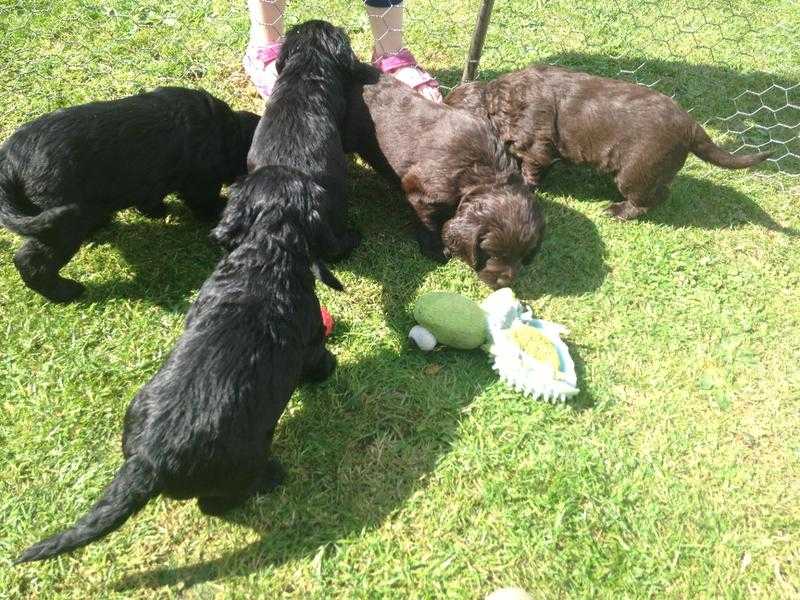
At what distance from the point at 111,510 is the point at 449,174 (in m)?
2.38

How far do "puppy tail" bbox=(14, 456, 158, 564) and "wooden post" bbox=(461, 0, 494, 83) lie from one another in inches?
141

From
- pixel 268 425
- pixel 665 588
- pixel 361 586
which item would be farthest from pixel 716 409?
pixel 268 425

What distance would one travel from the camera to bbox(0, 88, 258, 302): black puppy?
2754 mm

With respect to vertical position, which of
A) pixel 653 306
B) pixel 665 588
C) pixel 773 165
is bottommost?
pixel 665 588

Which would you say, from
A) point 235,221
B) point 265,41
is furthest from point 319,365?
point 265,41

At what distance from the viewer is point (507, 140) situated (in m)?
3.91

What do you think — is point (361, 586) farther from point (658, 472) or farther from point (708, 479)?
point (708, 479)

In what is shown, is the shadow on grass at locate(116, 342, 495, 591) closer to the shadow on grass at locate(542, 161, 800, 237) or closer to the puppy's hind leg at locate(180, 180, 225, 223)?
the puppy's hind leg at locate(180, 180, 225, 223)

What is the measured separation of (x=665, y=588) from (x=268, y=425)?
1.80 meters

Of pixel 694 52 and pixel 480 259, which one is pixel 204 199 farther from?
pixel 694 52

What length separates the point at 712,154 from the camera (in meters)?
3.64

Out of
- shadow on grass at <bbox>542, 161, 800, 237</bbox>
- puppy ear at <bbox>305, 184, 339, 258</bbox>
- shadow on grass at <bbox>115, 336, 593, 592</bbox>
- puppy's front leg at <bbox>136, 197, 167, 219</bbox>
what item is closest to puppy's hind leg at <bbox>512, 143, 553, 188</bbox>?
shadow on grass at <bbox>542, 161, 800, 237</bbox>

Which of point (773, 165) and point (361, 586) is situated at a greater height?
point (773, 165)

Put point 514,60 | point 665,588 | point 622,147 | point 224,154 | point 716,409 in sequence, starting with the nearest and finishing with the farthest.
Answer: point 665,588
point 716,409
point 224,154
point 622,147
point 514,60
